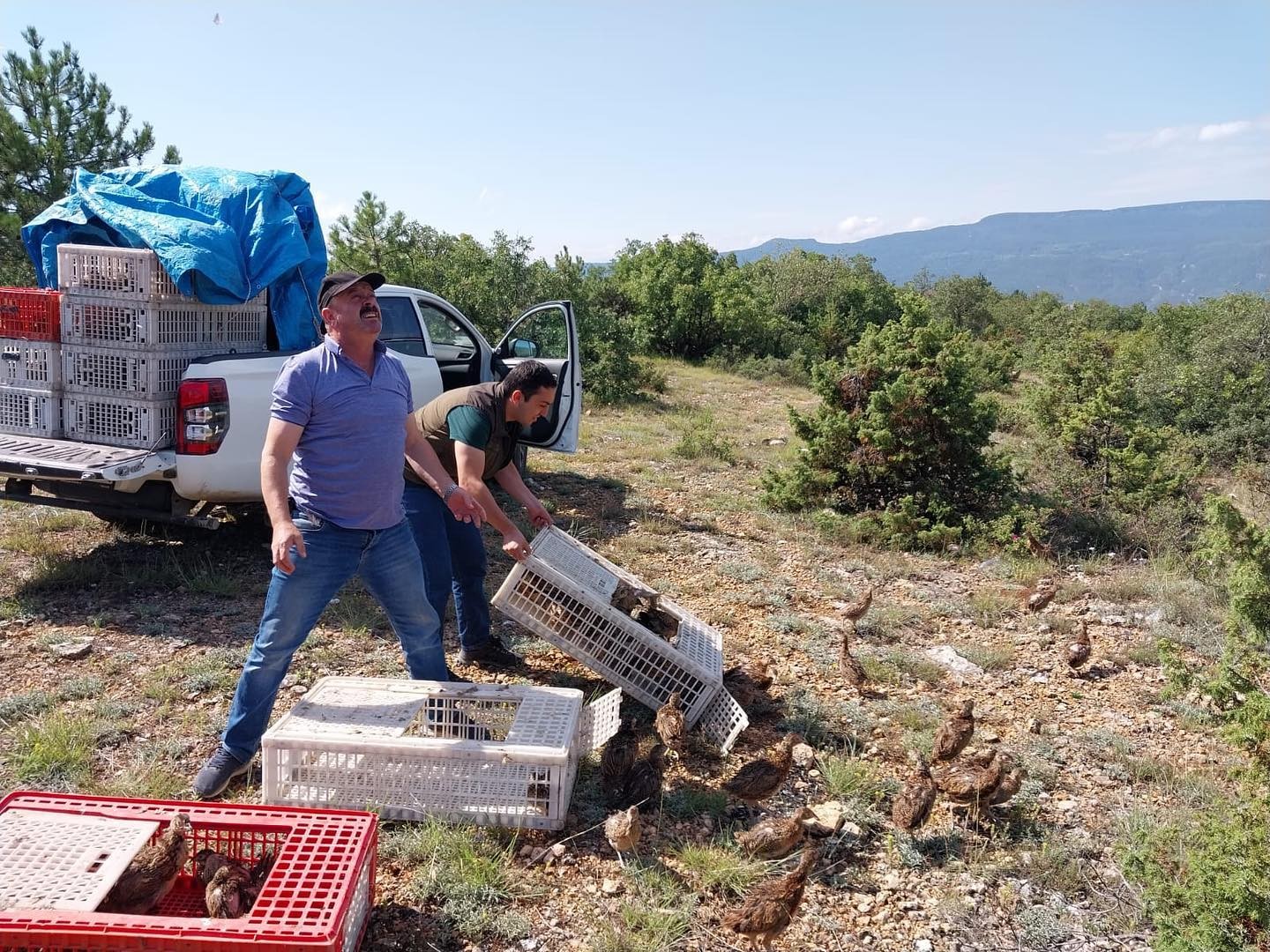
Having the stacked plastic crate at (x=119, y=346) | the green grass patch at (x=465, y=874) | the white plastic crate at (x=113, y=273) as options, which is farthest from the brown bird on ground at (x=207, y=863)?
the white plastic crate at (x=113, y=273)

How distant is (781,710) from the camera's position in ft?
16.7

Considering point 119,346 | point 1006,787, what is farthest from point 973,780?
point 119,346

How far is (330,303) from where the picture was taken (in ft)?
11.8

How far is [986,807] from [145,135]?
15729mm

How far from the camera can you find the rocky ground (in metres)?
3.38

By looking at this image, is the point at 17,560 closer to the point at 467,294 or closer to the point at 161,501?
the point at 161,501

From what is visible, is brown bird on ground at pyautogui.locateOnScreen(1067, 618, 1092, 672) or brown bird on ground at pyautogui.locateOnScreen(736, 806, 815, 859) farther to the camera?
brown bird on ground at pyautogui.locateOnScreen(1067, 618, 1092, 672)

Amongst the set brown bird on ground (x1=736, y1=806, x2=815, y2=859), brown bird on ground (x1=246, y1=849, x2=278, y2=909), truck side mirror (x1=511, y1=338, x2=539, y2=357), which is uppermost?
truck side mirror (x1=511, y1=338, x2=539, y2=357)

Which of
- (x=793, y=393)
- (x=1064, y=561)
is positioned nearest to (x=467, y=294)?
(x=793, y=393)

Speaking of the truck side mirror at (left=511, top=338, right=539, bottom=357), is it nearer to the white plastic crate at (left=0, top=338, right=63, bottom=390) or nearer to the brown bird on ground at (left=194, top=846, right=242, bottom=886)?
the white plastic crate at (left=0, top=338, right=63, bottom=390)

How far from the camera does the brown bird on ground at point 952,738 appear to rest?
428 cm

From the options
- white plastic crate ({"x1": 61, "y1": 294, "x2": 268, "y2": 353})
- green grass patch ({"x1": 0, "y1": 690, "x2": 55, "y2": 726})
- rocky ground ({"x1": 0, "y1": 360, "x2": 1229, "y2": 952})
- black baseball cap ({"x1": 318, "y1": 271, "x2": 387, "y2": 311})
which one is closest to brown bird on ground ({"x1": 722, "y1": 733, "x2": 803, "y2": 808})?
rocky ground ({"x1": 0, "y1": 360, "x2": 1229, "y2": 952})

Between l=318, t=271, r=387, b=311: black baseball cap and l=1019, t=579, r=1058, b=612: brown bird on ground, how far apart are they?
17.8ft

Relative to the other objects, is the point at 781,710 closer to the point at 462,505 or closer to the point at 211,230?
the point at 462,505
